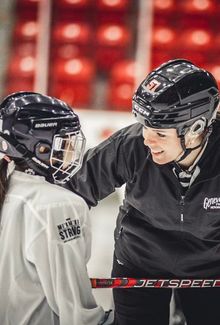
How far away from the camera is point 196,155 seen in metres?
2.02

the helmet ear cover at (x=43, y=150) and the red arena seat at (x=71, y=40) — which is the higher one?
the helmet ear cover at (x=43, y=150)

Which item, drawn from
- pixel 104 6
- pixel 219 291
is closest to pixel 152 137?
pixel 219 291

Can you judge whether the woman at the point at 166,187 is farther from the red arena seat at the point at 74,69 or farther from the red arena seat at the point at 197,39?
the red arena seat at the point at 197,39

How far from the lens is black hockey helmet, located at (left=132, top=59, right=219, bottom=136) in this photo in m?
1.88

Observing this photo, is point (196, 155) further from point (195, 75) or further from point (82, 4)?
point (82, 4)

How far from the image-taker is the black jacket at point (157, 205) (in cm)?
203

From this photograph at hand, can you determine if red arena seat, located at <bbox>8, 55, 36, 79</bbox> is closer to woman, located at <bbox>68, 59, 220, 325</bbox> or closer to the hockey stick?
woman, located at <bbox>68, 59, 220, 325</bbox>

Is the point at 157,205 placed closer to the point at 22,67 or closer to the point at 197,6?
the point at 22,67

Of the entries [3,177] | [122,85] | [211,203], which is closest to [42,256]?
[3,177]

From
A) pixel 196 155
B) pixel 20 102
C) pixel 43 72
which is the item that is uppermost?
pixel 20 102

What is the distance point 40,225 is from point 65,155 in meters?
0.27

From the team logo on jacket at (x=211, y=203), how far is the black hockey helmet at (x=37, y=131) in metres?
0.51

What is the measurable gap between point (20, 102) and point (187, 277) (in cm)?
84

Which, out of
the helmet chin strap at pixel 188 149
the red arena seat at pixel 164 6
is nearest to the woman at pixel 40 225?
the helmet chin strap at pixel 188 149
